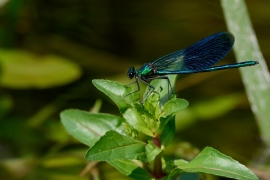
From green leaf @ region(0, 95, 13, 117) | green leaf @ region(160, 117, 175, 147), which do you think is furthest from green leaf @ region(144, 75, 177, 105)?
green leaf @ region(0, 95, 13, 117)

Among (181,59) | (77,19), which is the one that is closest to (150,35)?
(77,19)

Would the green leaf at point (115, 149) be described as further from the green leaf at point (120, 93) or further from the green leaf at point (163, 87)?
the green leaf at point (163, 87)

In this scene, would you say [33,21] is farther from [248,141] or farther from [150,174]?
[150,174]

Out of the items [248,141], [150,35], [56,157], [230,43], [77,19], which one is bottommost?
[248,141]

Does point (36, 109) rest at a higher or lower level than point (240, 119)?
higher

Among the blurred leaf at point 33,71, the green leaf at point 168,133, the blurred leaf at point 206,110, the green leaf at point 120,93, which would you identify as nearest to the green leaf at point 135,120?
the green leaf at point 120,93

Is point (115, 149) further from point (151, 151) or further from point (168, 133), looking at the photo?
point (168, 133)

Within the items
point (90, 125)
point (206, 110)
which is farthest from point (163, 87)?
point (206, 110)
